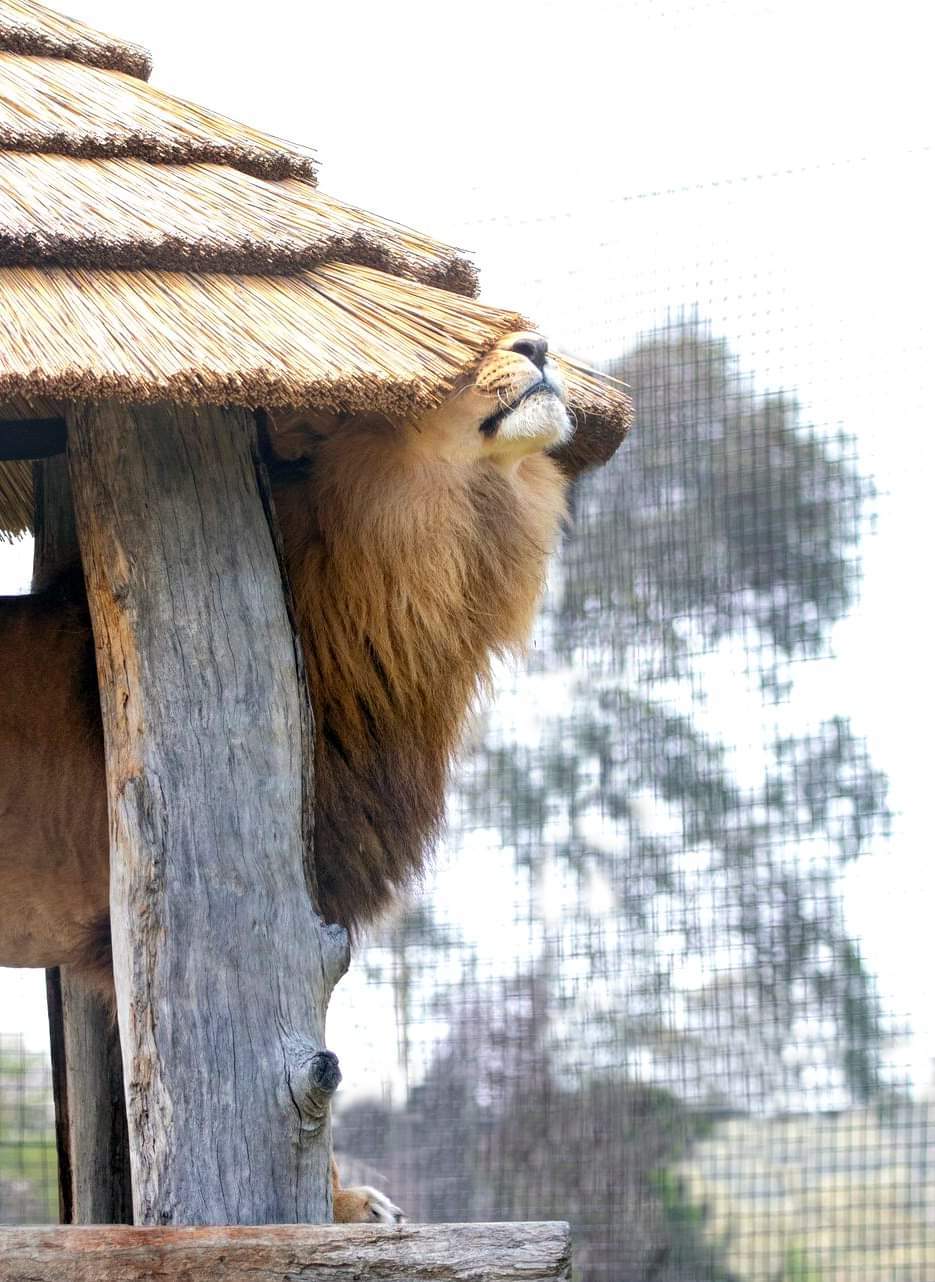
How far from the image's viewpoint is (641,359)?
21.5ft

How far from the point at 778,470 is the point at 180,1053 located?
4669 millimetres

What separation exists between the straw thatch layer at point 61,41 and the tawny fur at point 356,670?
0.76 m

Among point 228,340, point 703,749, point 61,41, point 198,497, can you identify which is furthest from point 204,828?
point 703,749

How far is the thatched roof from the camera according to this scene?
217 cm

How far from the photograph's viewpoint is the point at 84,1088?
135 inches

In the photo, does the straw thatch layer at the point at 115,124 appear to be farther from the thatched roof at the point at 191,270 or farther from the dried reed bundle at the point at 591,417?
the dried reed bundle at the point at 591,417

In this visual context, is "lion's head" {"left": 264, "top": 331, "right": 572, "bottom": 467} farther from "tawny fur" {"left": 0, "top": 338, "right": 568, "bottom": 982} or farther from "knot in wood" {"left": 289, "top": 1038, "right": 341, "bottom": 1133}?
"knot in wood" {"left": 289, "top": 1038, "right": 341, "bottom": 1133}

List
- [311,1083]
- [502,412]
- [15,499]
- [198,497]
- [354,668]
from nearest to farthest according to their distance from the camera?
1. [311,1083]
2. [198,497]
3. [502,412]
4. [354,668]
5. [15,499]

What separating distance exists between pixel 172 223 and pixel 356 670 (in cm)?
80

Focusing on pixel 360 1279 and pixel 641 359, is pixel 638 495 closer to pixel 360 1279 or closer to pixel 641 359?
pixel 641 359

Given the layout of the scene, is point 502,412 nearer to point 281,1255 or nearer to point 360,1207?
point 281,1255

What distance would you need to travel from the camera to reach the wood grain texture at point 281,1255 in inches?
76.7

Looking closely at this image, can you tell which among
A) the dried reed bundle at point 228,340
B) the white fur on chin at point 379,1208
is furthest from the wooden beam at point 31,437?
the white fur on chin at point 379,1208

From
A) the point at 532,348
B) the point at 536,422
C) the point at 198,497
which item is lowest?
the point at 198,497
